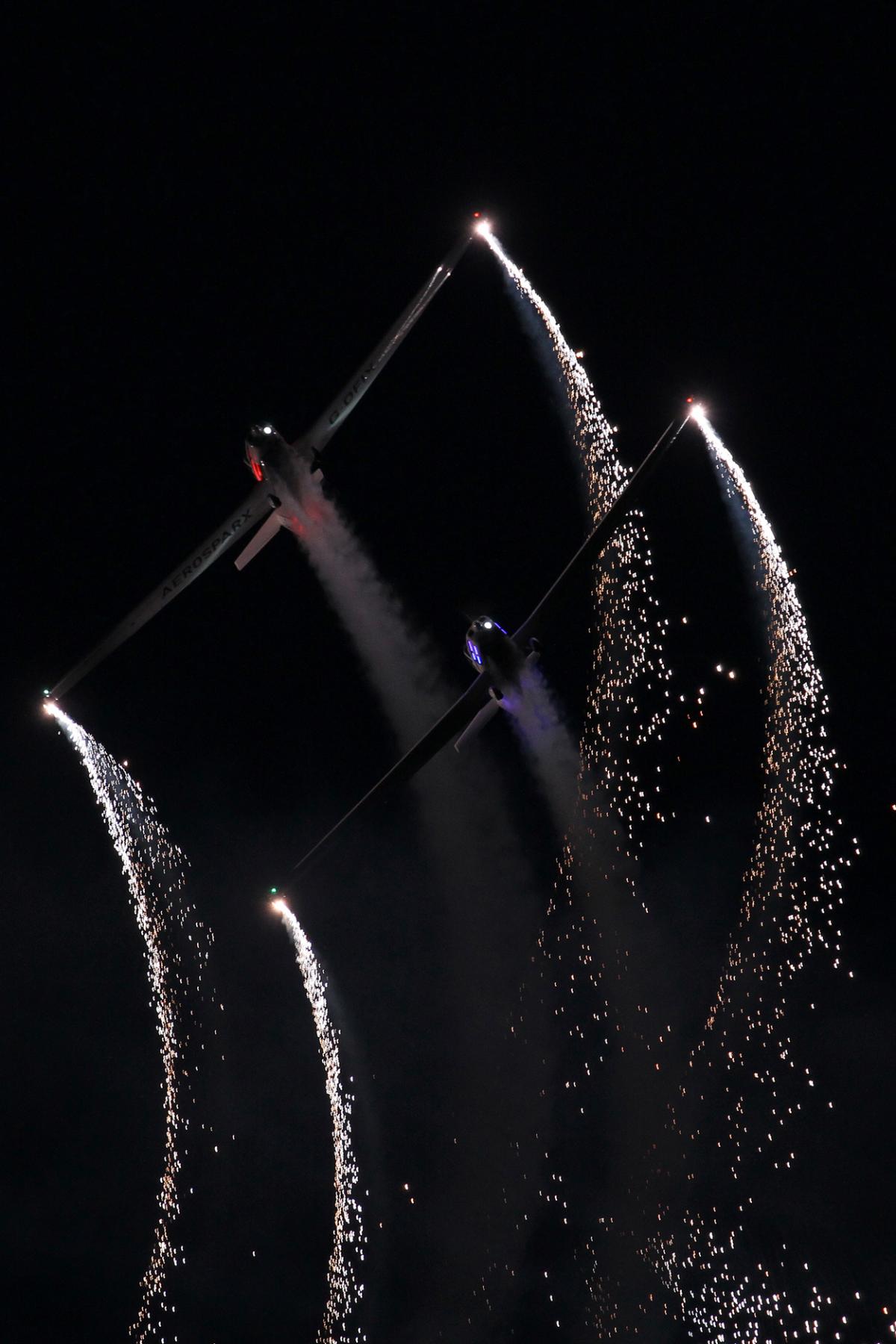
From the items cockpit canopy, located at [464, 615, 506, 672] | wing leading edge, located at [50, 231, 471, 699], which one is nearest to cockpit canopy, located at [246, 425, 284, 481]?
wing leading edge, located at [50, 231, 471, 699]

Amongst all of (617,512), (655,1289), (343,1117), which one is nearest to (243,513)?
(617,512)

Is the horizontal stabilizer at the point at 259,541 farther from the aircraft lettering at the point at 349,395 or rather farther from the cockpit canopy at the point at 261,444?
the aircraft lettering at the point at 349,395

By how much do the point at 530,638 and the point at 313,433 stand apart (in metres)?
13.0

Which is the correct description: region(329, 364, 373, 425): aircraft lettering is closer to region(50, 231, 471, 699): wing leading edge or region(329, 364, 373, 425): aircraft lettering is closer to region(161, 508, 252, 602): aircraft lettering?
region(50, 231, 471, 699): wing leading edge

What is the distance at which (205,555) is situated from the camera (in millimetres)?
51375

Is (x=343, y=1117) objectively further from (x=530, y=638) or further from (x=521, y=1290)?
(x=530, y=638)

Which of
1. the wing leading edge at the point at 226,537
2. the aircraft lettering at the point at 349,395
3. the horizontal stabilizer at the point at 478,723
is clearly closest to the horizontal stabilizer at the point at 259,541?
the wing leading edge at the point at 226,537

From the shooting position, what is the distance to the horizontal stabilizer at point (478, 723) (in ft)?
157

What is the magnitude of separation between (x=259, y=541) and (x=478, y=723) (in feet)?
38.9

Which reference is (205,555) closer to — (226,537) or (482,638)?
(226,537)

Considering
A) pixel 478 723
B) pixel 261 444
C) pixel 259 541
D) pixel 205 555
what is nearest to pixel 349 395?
pixel 261 444

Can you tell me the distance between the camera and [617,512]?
44188mm

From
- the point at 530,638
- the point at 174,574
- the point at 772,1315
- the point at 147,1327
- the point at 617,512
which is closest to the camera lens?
the point at 617,512

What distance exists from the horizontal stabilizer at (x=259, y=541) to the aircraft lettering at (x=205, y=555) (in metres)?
1.28
